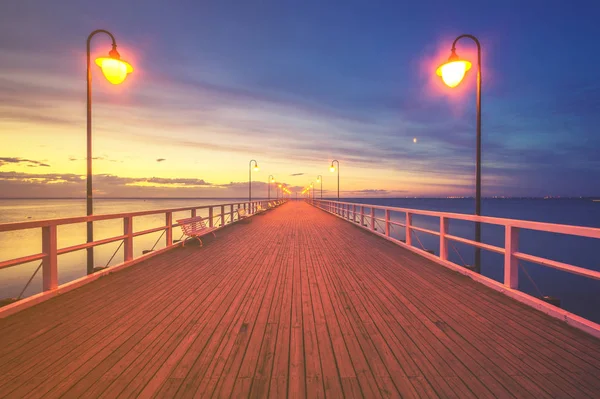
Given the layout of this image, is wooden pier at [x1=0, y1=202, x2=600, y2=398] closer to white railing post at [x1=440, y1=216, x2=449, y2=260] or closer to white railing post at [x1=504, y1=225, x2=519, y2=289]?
white railing post at [x1=504, y1=225, x2=519, y2=289]

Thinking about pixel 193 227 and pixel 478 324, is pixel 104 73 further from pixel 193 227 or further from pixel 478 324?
pixel 478 324

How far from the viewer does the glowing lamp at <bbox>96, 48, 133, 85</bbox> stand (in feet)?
18.5

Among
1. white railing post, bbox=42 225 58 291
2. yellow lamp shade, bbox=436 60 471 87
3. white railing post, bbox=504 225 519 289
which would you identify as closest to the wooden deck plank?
white railing post, bbox=504 225 519 289

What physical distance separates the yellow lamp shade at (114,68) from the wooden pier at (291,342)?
3.64 metres

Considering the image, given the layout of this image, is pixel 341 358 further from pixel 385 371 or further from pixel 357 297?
pixel 357 297

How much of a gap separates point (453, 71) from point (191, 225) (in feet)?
24.7

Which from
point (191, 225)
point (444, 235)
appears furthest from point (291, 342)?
point (191, 225)

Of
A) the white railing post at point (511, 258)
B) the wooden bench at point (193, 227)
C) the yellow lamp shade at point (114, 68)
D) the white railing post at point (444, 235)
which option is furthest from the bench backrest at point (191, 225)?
the white railing post at point (511, 258)

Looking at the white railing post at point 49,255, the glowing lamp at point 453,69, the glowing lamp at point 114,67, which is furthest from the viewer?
the glowing lamp at point 453,69

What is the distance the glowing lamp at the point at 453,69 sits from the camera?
5.80 meters

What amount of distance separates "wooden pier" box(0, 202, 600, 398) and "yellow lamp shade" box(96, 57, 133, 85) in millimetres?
3637

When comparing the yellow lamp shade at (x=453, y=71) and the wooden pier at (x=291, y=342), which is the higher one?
the yellow lamp shade at (x=453, y=71)

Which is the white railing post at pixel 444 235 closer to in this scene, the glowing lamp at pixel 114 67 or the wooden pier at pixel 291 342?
the wooden pier at pixel 291 342

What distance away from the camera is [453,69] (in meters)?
5.85
